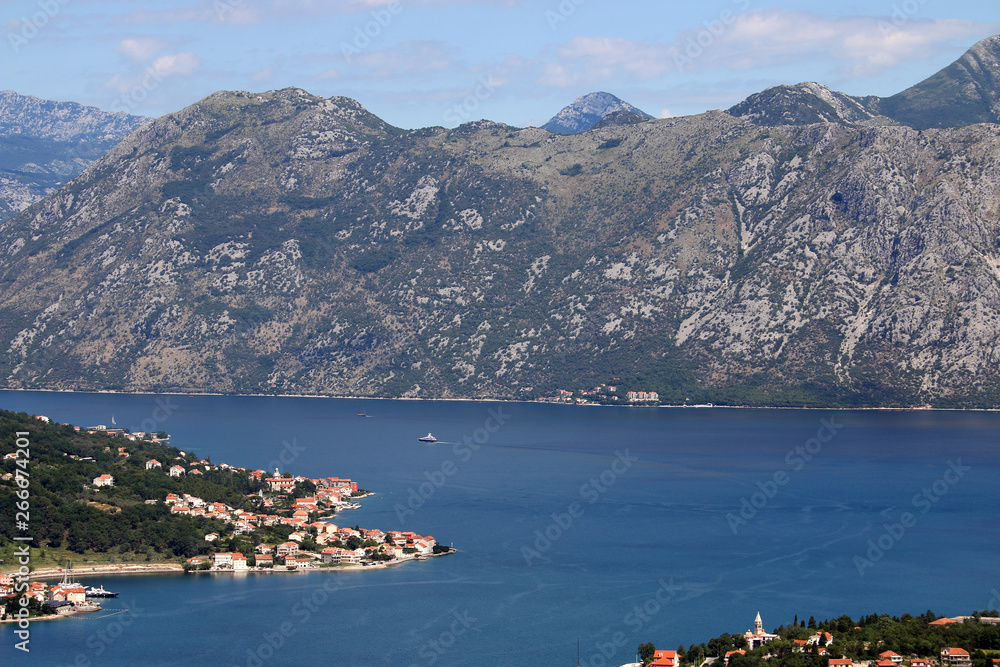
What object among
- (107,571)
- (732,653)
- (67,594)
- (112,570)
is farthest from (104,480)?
(732,653)

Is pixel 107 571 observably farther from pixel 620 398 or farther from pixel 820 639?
pixel 620 398

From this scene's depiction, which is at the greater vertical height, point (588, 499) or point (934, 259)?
point (934, 259)

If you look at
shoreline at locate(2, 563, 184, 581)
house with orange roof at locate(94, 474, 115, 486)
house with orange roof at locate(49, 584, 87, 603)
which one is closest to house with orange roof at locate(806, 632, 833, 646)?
house with orange roof at locate(49, 584, 87, 603)

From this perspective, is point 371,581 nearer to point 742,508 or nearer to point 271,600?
point 271,600

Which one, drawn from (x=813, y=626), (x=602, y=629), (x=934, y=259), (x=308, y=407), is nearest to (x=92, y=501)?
(x=602, y=629)

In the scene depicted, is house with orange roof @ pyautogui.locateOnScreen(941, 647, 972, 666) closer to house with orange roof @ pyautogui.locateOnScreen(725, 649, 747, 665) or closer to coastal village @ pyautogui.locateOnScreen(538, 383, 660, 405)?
house with orange roof @ pyautogui.locateOnScreen(725, 649, 747, 665)

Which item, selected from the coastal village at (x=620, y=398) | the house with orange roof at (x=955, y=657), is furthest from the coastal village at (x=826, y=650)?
the coastal village at (x=620, y=398)

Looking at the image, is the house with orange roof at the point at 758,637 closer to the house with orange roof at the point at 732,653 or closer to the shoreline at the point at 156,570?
the house with orange roof at the point at 732,653
